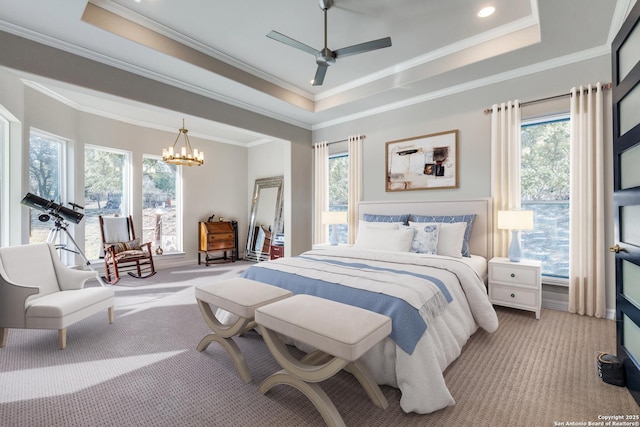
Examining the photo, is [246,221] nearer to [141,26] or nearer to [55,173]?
[55,173]

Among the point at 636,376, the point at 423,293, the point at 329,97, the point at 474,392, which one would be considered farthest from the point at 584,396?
the point at 329,97

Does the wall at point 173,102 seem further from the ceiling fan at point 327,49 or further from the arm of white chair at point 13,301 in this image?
the ceiling fan at point 327,49

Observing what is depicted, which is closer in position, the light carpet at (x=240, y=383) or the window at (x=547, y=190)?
the light carpet at (x=240, y=383)

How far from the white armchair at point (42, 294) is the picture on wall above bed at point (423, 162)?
3.83 meters

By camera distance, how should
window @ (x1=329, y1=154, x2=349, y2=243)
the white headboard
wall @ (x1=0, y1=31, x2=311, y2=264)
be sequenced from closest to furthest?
wall @ (x1=0, y1=31, x2=311, y2=264), the white headboard, window @ (x1=329, y1=154, x2=349, y2=243)

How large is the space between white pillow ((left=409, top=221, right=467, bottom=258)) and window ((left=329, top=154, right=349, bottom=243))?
6.50 ft

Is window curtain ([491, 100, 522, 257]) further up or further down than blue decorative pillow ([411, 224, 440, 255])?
further up

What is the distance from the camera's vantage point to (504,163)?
3410mm

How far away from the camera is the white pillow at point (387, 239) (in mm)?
3414

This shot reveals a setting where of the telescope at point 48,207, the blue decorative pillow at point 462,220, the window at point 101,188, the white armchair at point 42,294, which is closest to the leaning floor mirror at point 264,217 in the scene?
the window at point 101,188

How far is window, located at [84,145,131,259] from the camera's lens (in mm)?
4879

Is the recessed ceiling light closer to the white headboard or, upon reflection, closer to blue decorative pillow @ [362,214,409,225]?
the white headboard

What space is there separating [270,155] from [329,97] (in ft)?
8.29

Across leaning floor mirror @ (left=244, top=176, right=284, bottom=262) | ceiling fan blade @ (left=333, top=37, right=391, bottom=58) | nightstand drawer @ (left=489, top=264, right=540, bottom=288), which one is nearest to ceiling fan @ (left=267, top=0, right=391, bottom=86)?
ceiling fan blade @ (left=333, top=37, right=391, bottom=58)
